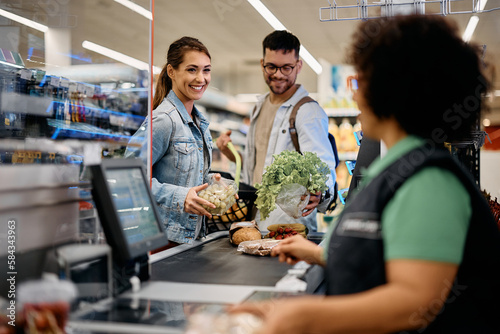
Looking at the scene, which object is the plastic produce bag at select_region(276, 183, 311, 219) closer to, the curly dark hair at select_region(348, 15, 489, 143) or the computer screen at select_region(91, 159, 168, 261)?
the computer screen at select_region(91, 159, 168, 261)

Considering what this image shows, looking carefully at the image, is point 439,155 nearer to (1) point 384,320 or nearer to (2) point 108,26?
(1) point 384,320

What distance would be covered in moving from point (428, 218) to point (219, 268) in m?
1.10

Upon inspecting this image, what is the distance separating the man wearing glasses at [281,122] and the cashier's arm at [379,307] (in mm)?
2010

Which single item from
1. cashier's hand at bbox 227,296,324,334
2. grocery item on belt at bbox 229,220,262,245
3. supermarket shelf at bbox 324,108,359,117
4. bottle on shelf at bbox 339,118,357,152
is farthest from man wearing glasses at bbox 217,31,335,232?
supermarket shelf at bbox 324,108,359,117

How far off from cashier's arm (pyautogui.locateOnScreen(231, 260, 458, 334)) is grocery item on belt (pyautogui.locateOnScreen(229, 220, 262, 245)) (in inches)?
59.2

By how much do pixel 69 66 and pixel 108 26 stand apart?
0.32 metres

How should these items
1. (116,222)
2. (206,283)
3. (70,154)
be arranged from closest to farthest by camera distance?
(116,222) → (206,283) → (70,154)

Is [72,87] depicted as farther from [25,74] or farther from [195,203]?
[195,203]

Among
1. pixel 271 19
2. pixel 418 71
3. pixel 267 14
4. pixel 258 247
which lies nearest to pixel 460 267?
pixel 418 71

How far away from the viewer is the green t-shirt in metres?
0.97

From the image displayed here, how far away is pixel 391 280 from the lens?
988 millimetres

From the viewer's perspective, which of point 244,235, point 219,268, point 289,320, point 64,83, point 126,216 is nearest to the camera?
point 289,320

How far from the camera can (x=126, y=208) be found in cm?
148

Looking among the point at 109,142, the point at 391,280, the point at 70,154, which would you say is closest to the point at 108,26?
the point at 109,142
